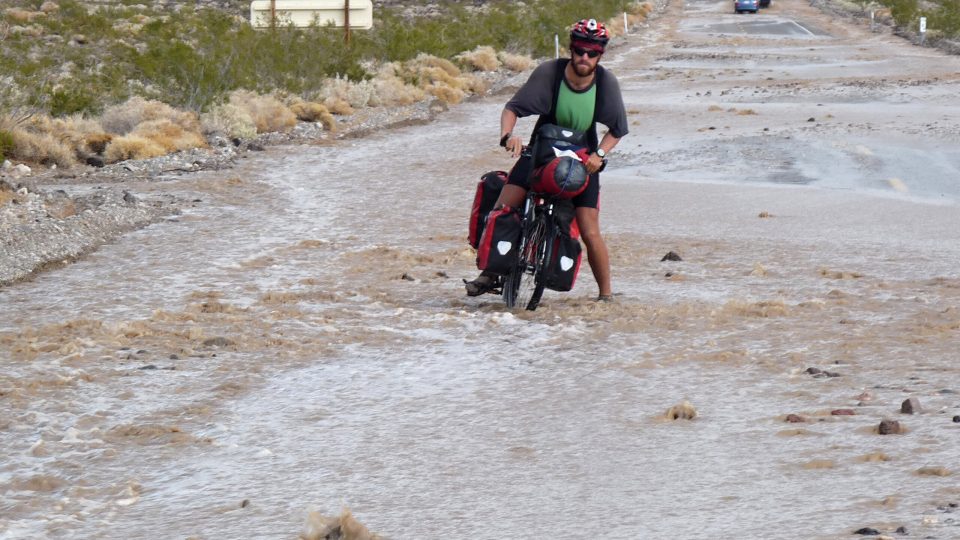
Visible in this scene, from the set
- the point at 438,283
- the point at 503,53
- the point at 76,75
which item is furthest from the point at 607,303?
the point at 503,53

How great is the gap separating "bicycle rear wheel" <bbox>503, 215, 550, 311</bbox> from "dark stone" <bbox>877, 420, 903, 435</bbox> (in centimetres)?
320

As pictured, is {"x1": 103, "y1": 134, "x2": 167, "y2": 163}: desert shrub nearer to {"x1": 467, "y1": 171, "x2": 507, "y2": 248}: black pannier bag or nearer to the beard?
{"x1": 467, "y1": 171, "x2": 507, "y2": 248}: black pannier bag

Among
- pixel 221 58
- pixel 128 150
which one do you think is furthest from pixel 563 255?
pixel 221 58

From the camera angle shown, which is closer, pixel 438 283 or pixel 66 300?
pixel 66 300

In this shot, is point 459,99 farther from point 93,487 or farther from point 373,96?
point 93,487

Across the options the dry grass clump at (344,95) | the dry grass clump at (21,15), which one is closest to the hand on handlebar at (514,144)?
the dry grass clump at (344,95)

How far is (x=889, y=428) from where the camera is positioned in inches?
253

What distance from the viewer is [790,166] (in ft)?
57.2

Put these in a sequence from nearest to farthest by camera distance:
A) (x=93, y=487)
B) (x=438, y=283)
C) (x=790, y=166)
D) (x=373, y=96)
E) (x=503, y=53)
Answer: (x=93, y=487) < (x=438, y=283) < (x=790, y=166) < (x=373, y=96) < (x=503, y=53)

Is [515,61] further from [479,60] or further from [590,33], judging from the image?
[590,33]

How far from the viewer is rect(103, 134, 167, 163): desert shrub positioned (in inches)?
733

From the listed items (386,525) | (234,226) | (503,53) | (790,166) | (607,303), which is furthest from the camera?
(503,53)

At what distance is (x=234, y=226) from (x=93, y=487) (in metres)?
7.59

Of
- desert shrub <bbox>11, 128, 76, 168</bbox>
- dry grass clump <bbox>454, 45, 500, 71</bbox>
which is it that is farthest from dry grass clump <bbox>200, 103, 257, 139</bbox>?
dry grass clump <bbox>454, 45, 500, 71</bbox>
